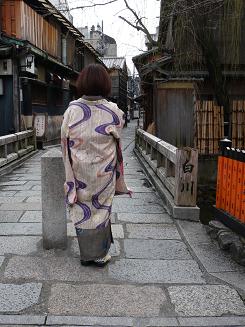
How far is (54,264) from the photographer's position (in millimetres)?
4547

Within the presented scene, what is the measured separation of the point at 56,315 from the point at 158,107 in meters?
11.0

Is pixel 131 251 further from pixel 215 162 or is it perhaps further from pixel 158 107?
pixel 158 107

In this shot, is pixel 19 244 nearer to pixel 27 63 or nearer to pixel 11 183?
pixel 11 183

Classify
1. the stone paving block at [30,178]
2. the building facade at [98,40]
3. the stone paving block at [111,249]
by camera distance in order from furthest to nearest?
the building facade at [98,40]
the stone paving block at [30,178]
the stone paving block at [111,249]

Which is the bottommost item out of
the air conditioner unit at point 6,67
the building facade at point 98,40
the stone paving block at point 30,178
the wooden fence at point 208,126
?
the stone paving block at point 30,178

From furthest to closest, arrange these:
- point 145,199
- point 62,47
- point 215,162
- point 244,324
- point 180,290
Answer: point 62,47 → point 215,162 → point 145,199 → point 180,290 → point 244,324

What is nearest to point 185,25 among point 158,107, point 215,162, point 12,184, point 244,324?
A: point 158,107

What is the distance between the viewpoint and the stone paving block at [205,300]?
356 cm

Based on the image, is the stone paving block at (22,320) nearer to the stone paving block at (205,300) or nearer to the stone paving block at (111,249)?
the stone paving block at (205,300)

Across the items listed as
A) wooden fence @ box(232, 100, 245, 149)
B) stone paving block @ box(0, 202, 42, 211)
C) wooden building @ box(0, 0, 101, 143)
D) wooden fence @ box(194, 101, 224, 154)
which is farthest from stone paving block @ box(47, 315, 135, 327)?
wooden building @ box(0, 0, 101, 143)

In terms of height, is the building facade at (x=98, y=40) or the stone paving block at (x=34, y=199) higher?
the building facade at (x=98, y=40)

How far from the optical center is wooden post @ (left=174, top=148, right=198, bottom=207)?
6164 millimetres

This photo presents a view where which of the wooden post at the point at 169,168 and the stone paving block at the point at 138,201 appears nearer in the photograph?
the stone paving block at the point at 138,201

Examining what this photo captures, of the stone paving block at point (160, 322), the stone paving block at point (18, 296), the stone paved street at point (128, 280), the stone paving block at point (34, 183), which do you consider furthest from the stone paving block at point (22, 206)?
the stone paving block at point (160, 322)
